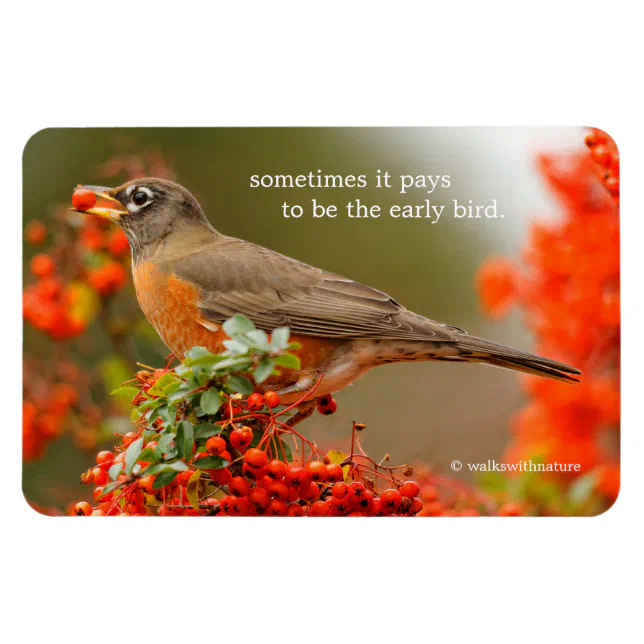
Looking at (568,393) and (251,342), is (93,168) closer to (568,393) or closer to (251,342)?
(251,342)

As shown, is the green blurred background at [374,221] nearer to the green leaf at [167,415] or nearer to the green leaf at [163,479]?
the green leaf at [163,479]

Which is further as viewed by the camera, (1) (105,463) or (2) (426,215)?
(2) (426,215)

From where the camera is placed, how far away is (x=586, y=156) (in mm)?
4094

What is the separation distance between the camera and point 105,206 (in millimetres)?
4332

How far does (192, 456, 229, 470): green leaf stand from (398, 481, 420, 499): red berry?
81 centimetres

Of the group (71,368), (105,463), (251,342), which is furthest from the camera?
(71,368)

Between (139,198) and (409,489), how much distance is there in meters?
1.90

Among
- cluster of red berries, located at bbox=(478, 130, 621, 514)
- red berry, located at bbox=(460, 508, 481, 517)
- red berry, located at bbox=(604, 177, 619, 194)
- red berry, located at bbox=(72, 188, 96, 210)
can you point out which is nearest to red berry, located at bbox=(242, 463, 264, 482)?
red berry, located at bbox=(460, 508, 481, 517)

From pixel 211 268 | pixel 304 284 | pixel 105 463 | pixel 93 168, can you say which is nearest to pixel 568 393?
pixel 304 284

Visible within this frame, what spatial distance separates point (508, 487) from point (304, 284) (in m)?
1.33

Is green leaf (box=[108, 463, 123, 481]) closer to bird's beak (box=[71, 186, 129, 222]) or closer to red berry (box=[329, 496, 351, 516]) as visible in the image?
red berry (box=[329, 496, 351, 516])

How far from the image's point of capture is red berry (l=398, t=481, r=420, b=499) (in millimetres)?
3697

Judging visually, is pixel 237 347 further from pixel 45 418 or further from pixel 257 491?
pixel 45 418

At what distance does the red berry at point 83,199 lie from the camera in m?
4.18
